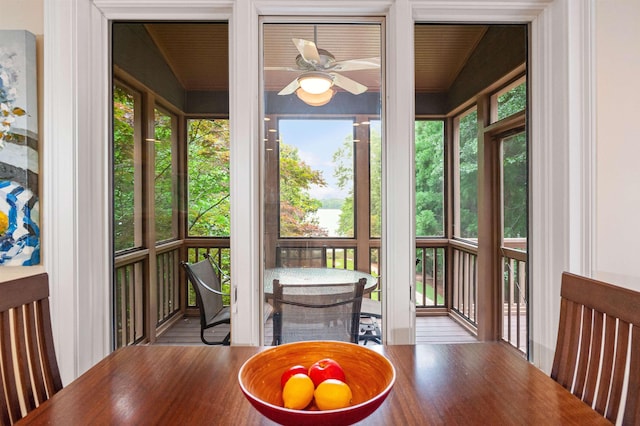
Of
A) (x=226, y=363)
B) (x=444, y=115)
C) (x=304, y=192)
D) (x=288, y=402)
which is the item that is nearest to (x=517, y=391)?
(x=288, y=402)

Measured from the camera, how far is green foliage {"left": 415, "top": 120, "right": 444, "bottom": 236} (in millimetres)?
1882

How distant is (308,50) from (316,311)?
52.9 inches

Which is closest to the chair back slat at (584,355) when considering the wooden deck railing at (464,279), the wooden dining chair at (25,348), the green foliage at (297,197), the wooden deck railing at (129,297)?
the green foliage at (297,197)

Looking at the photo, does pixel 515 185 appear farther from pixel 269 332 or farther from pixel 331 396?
pixel 331 396

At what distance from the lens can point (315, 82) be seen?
1.76m

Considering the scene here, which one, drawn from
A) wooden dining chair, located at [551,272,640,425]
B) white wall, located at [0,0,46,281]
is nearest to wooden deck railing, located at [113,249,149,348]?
white wall, located at [0,0,46,281]

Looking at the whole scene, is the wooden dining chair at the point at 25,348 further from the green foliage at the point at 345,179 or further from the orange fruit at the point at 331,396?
the green foliage at the point at 345,179

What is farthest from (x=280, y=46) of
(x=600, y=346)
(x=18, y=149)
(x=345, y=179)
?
(x=600, y=346)

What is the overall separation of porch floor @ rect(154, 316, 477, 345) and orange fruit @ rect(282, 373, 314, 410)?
0.97 m

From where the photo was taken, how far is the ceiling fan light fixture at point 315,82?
5.69ft

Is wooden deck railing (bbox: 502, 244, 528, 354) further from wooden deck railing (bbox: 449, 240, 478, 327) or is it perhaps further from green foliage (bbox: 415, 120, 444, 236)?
green foliage (bbox: 415, 120, 444, 236)

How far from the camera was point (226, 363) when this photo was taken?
1.15 m

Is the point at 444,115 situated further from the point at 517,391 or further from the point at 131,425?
the point at 131,425

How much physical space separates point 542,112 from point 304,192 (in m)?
1.23
